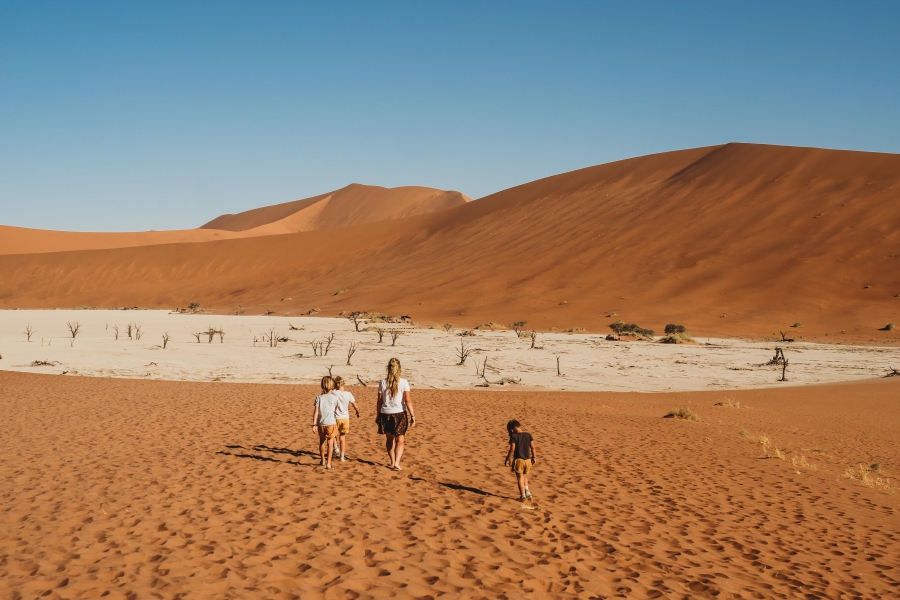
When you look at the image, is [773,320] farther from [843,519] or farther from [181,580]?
[181,580]

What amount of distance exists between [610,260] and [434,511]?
4569cm

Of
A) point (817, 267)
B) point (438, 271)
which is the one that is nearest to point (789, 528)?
point (817, 267)

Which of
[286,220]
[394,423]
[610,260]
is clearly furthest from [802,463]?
[286,220]

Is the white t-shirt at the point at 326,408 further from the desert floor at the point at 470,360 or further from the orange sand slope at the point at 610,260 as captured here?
the orange sand slope at the point at 610,260

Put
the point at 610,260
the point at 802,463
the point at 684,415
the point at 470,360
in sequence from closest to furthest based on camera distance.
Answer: the point at 802,463 < the point at 684,415 < the point at 470,360 < the point at 610,260

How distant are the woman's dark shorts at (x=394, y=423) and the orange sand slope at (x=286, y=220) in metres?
104

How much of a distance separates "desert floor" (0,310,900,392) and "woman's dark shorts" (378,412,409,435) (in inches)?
429

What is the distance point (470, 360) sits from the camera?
84.2 feet

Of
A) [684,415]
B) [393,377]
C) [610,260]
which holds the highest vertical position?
[610,260]

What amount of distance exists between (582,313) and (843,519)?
33.9 metres

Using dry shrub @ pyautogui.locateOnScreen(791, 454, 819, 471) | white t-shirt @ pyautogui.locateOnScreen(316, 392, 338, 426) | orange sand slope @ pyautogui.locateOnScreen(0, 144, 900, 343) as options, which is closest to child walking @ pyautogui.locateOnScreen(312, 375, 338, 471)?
white t-shirt @ pyautogui.locateOnScreen(316, 392, 338, 426)

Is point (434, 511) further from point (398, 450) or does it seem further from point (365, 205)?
point (365, 205)

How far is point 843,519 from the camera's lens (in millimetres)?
7750

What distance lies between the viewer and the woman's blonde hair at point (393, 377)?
862cm
